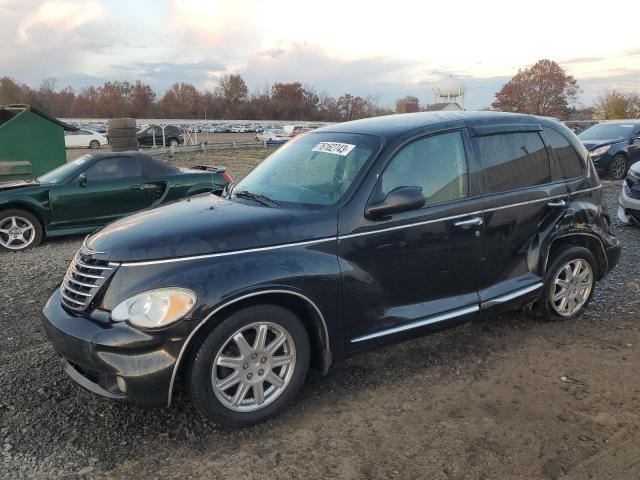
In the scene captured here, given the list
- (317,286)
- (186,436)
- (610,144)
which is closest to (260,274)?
(317,286)

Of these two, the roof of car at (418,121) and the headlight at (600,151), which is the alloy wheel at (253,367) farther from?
the headlight at (600,151)

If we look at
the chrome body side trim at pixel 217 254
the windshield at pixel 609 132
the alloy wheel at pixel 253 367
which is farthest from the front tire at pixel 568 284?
the windshield at pixel 609 132

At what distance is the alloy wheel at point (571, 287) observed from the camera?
4656mm

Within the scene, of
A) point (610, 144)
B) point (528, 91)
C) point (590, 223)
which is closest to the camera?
point (590, 223)

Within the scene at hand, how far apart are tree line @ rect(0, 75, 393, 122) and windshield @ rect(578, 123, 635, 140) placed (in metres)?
65.8

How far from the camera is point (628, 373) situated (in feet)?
12.7

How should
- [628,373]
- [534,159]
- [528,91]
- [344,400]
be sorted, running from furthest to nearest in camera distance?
[528,91]
[534,159]
[628,373]
[344,400]

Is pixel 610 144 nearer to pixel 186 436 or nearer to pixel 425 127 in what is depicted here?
pixel 425 127

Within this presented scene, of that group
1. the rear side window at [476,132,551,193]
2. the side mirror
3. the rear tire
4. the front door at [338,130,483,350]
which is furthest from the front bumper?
the rear tire

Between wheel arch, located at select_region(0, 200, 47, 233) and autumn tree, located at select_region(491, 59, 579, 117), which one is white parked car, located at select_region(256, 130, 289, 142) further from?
autumn tree, located at select_region(491, 59, 579, 117)

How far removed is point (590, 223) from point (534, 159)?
874 mm

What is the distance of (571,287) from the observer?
15.6 ft

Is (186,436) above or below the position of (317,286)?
below

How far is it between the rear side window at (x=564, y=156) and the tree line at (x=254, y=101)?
59.8 m
